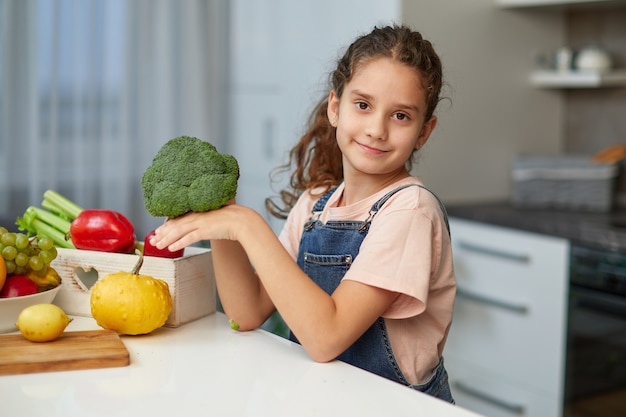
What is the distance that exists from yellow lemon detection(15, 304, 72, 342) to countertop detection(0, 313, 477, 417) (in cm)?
9

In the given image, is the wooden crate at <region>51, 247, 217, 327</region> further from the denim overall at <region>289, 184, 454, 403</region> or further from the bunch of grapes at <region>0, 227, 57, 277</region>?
the denim overall at <region>289, 184, 454, 403</region>

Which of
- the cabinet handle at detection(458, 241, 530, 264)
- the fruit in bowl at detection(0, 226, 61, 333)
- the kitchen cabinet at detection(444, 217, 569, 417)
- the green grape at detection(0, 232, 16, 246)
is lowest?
the kitchen cabinet at detection(444, 217, 569, 417)

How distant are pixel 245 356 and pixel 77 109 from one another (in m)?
2.15

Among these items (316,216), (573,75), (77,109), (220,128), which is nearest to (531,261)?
(573,75)

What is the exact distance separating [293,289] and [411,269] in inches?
7.2

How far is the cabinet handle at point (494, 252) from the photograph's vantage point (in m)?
2.61

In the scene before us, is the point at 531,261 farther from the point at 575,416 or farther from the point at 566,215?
the point at 575,416

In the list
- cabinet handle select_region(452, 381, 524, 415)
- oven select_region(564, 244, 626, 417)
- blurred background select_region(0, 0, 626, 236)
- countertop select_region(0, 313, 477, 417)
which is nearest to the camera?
countertop select_region(0, 313, 477, 417)

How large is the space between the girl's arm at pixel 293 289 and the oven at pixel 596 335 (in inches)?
53.4

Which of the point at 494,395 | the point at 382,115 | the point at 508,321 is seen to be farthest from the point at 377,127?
the point at 494,395

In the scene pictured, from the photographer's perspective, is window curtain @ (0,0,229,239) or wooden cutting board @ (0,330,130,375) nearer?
wooden cutting board @ (0,330,130,375)

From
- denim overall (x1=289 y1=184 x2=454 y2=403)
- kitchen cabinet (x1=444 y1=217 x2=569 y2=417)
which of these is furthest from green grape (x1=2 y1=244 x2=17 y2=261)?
kitchen cabinet (x1=444 y1=217 x2=569 y2=417)

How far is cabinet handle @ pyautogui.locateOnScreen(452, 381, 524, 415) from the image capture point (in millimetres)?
2654

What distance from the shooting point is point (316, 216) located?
1501mm
